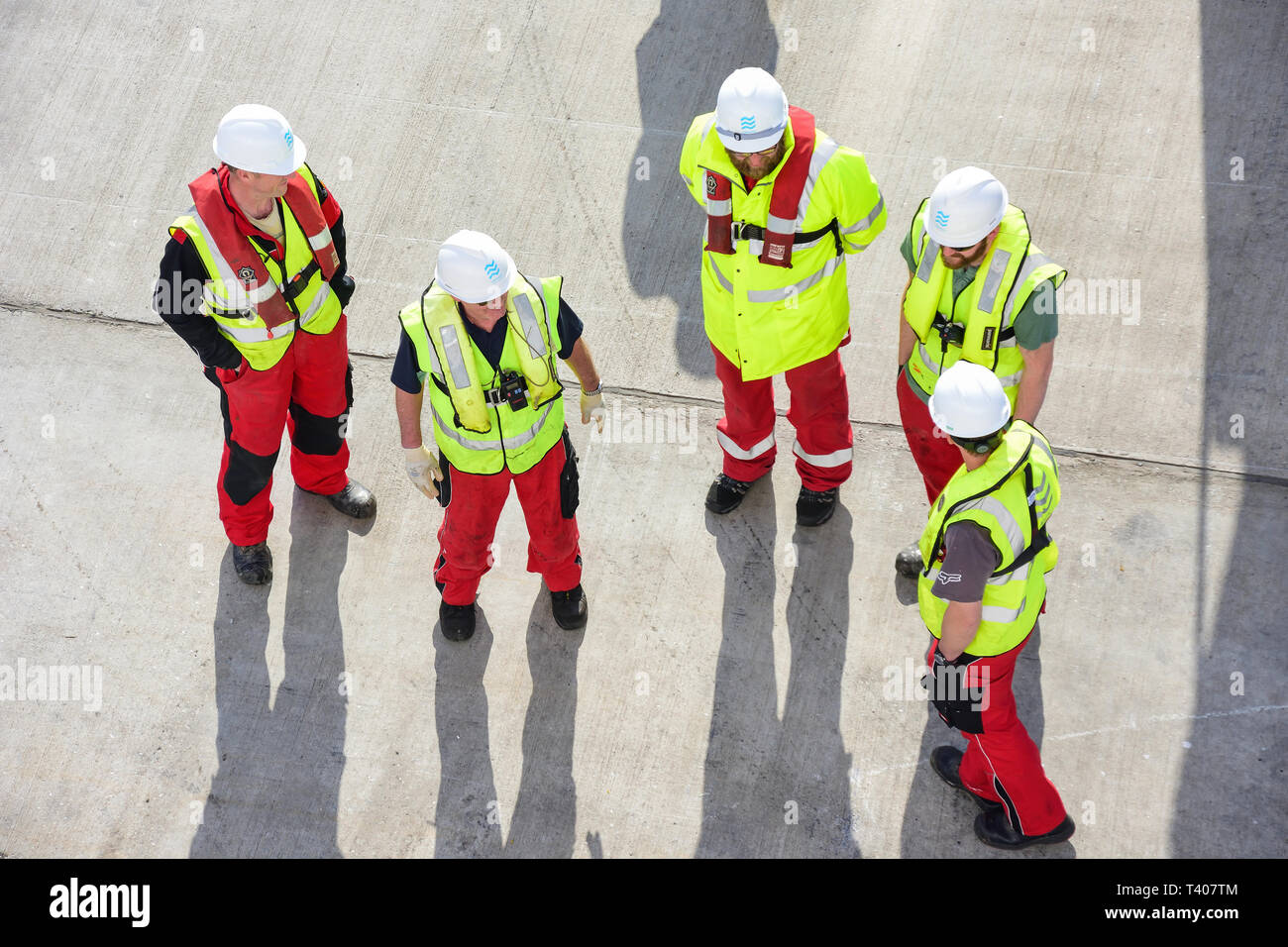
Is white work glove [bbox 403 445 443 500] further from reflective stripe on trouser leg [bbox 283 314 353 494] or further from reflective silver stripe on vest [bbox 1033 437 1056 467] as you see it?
reflective silver stripe on vest [bbox 1033 437 1056 467]

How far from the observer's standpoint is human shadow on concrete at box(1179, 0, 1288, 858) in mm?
4250

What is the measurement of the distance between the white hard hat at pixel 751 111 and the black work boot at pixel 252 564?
2.74 metres

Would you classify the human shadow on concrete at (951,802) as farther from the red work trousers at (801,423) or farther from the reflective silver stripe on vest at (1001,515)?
the reflective silver stripe on vest at (1001,515)

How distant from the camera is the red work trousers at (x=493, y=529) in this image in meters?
4.23

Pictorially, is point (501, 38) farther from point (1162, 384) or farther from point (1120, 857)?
point (1120, 857)

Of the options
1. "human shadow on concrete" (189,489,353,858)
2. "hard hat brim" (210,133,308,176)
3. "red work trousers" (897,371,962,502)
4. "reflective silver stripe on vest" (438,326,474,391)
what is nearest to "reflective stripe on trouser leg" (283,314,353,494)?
"human shadow on concrete" (189,489,353,858)

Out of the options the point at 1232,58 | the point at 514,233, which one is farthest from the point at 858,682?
the point at 1232,58

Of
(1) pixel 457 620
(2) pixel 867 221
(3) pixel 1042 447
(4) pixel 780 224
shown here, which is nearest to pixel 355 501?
(1) pixel 457 620

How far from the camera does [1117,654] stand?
4582mm

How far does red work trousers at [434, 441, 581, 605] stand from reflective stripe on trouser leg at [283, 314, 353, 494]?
0.78 m

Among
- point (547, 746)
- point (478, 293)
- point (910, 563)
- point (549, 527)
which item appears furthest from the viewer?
point (910, 563)

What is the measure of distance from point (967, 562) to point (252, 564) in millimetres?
3158

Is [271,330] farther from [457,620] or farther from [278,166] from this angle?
[457,620]

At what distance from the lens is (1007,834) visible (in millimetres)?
4164
